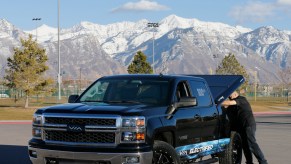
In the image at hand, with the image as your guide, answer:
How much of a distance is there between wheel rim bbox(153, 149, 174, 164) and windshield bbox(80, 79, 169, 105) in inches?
36.9

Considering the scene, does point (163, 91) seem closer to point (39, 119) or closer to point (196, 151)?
point (196, 151)

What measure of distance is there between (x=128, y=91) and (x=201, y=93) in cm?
155

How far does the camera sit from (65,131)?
838cm

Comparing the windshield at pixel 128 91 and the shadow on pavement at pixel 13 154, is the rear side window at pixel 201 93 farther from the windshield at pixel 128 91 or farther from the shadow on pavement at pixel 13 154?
the shadow on pavement at pixel 13 154

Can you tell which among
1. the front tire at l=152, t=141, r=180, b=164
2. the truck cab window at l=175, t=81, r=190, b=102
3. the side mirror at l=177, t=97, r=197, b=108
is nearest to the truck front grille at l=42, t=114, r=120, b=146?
the front tire at l=152, t=141, r=180, b=164

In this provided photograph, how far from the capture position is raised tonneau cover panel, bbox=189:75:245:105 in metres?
11.3

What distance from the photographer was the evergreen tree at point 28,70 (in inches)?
1928

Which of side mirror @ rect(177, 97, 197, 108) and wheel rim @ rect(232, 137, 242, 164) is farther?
wheel rim @ rect(232, 137, 242, 164)

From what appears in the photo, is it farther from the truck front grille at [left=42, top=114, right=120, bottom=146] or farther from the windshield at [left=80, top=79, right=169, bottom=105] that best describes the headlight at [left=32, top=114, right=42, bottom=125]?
the windshield at [left=80, top=79, right=169, bottom=105]

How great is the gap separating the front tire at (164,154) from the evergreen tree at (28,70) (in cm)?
4123

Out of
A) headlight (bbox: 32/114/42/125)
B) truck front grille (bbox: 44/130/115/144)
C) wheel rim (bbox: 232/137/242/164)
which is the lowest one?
wheel rim (bbox: 232/137/242/164)

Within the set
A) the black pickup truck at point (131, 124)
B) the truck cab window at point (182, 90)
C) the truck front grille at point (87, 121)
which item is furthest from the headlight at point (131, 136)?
the truck cab window at point (182, 90)

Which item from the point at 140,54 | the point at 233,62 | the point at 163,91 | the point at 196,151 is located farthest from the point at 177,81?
the point at 233,62

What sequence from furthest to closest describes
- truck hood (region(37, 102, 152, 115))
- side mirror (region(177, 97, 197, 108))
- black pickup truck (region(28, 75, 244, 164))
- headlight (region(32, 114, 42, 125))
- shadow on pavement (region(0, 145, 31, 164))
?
shadow on pavement (region(0, 145, 31, 164)) < side mirror (region(177, 97, 197, 108)) < headlight (region(32, 114, 42, 125)) < truck hood (region(37, 102, 152, 115)) < black pickup truck (region(28, 75, 244, 164))
